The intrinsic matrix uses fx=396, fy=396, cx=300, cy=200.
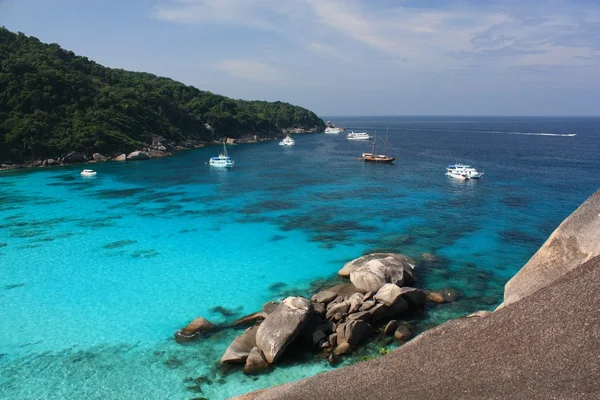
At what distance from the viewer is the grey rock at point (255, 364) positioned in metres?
16.9

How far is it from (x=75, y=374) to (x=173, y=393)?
484 cm

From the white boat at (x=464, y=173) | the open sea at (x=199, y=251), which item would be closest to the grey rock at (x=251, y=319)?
the open sea at (x=199, y=251)

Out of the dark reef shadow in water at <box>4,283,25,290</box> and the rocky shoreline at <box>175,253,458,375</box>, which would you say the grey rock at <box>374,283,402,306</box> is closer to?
the rocky shoreline at <box>175,253,458,375</box>

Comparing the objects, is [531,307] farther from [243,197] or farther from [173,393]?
[243,197]

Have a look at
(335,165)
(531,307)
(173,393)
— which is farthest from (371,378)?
(335,165)

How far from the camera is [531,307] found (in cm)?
1011

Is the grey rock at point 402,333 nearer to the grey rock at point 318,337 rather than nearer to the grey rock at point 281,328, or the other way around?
the grey rock at point 318,337

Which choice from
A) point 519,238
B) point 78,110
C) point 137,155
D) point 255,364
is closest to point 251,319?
point 255,364

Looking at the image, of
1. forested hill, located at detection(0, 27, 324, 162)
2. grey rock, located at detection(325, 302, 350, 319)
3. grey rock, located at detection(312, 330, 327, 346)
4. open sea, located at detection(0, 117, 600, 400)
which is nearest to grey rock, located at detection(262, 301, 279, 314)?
open sea, located at detection(0, 117, 600, 400)

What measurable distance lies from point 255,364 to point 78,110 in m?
87.3

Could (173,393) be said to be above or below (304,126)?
below

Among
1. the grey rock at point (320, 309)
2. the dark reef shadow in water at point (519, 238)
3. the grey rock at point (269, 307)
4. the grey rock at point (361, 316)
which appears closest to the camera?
the grey rock at point (361, 316)

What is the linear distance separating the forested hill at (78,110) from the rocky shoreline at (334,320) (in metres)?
72.3

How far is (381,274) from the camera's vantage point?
76.3ft
